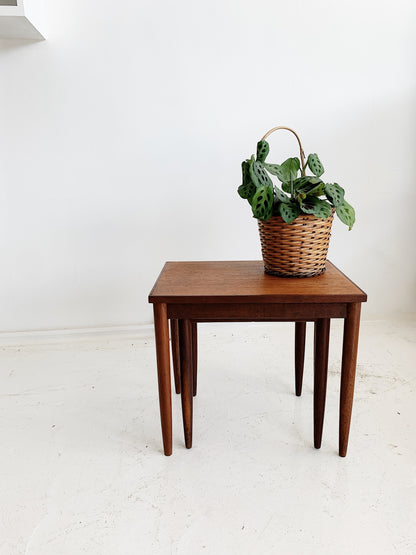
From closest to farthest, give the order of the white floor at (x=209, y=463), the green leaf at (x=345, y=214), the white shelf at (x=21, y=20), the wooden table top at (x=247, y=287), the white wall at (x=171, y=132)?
the white floor at (x=209, y=463)
the wooden table top at (x=247, y=287)
the green leaf at (x=345, y=214)
the white shelf at (x=21, y=20)
the white wall at (x=171, y=132)

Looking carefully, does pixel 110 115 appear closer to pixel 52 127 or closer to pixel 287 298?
pixel 52 127

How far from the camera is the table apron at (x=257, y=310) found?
1186 mm

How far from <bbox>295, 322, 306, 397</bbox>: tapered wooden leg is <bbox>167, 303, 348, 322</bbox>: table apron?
375 mm

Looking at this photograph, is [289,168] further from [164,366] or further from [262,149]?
[164,366]

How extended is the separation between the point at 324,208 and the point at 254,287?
0.99ft

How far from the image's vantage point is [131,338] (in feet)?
7.55

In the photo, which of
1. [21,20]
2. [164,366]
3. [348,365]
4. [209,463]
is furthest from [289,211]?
[21,20]

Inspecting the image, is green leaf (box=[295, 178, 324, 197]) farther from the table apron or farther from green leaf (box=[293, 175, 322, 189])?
the table apron

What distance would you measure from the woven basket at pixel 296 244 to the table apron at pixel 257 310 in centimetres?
17

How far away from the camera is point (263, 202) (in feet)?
4.02

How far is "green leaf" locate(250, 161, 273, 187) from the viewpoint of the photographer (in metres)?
1.25

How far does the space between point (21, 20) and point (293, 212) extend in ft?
4.76

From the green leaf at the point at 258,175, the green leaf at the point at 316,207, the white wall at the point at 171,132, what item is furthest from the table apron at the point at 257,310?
the white wall at the point at 171,132

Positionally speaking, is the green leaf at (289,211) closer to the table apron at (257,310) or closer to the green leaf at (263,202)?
the green leaf at (263,202)
